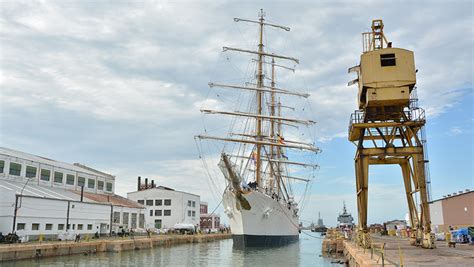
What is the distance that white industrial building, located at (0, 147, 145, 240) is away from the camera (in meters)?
39.8

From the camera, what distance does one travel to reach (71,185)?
207 feet

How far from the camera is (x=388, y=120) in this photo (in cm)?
2747

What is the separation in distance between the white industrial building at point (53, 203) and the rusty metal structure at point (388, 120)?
102ft

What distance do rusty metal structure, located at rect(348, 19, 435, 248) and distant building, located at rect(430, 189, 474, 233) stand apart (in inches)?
428

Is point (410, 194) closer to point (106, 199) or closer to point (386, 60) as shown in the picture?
point (386, 60)

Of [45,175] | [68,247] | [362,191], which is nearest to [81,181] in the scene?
[45,175]

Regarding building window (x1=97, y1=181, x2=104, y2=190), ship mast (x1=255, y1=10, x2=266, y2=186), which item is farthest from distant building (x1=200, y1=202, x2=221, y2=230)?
ship mast (x1=255, y1=10, x2=266, y2=186)

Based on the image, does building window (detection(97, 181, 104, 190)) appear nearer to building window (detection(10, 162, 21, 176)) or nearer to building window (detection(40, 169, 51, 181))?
building window (detection(40, 169, 51, 181))

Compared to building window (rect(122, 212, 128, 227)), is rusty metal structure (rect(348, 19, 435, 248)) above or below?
above

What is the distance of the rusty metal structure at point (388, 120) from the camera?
2470 cm

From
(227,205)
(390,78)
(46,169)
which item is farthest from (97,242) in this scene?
(390,78)

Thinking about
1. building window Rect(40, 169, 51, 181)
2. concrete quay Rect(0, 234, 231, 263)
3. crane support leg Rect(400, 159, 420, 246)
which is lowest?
concrete quay Rect(0, 234, 231, 263)

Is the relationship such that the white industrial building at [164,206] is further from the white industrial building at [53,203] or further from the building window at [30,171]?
the building window at [30,171]

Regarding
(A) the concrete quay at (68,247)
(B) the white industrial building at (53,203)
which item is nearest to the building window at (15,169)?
(B) the white industrial building at (53,203)
